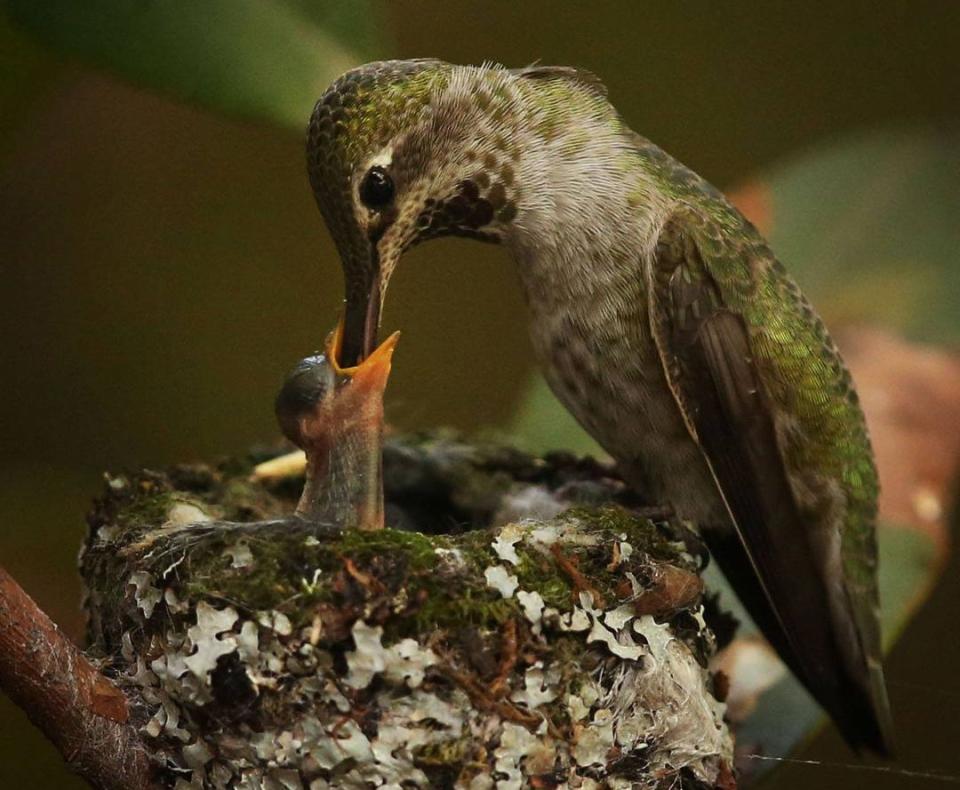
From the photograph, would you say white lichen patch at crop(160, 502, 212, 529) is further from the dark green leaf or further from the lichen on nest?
the dark green leaf

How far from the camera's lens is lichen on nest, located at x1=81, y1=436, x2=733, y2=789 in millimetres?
1084

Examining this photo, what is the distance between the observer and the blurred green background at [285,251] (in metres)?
1.91

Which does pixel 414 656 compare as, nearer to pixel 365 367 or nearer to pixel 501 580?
pixel 501 580

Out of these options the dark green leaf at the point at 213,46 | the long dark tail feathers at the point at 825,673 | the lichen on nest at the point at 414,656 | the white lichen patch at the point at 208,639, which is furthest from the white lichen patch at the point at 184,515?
the long dark tail feathers at the point at 825,673

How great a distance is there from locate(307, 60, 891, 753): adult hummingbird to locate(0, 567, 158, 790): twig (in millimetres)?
485

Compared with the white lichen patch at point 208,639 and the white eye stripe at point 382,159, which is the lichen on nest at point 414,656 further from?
the white eye stripe at point 382,159

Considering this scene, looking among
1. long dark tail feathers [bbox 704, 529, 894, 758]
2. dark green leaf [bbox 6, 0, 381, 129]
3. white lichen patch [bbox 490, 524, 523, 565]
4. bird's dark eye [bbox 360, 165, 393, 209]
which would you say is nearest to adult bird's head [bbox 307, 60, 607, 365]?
bird's dark eye [bbox 360, 165, 393, 209]

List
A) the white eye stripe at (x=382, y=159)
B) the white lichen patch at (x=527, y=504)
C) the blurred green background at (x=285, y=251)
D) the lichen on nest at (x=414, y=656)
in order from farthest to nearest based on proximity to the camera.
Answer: the blurred green background at (x=285, y=251), the white lichen patch at (x=527, y=504), the white eye stripe at (x=382, y=159), the lichen on nest at (x=414, y=656)

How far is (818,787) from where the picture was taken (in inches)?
68.9

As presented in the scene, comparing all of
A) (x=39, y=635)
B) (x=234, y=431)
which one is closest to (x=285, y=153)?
(x=234, y=431)

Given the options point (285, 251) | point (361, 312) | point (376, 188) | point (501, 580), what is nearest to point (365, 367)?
point (361, 312)

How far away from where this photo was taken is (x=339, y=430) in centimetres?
134

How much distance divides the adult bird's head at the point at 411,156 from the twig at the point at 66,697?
484 mm

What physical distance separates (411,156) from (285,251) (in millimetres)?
792
